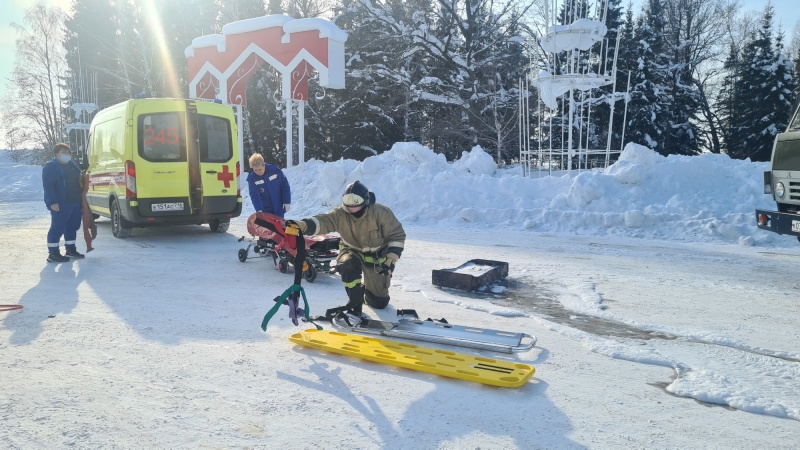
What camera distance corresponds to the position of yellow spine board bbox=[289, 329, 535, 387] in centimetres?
396

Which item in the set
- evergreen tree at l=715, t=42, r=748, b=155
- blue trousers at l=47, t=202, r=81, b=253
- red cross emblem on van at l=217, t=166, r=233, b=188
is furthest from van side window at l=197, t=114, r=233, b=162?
evergreen tree at l=715, t=42, r=748, b=155

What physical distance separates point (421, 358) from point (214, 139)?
782 cm

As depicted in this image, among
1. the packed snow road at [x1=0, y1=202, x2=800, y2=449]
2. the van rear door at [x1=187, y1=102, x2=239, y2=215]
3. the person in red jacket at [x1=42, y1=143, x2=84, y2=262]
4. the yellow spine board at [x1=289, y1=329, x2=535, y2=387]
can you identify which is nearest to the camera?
the packed snow road at [x1=0, y1=202, x2=800, y2=449]

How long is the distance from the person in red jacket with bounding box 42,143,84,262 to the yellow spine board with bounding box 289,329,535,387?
5698 millimetres

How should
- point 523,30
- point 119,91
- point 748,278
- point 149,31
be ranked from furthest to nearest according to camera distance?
point 119,91
point 149,31
point 523,30
point 748,278

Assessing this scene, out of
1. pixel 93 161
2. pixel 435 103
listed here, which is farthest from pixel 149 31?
pixel 93 161

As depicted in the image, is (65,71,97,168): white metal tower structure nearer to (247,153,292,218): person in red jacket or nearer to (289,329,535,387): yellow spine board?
(247,153,292,218): person in red jacket

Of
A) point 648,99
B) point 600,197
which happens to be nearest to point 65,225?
point 600,197

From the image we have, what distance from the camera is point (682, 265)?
27.1ft

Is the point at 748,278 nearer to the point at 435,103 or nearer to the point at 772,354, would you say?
the point at 772,354

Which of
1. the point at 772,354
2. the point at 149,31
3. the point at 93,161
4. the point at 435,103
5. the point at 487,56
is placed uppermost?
the point at 149,31

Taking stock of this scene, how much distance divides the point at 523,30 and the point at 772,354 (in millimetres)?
27415

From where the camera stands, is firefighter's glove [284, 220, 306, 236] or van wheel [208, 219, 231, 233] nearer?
firefighter's glove [284, 220, 306, 236]

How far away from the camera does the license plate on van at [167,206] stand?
10188mm
